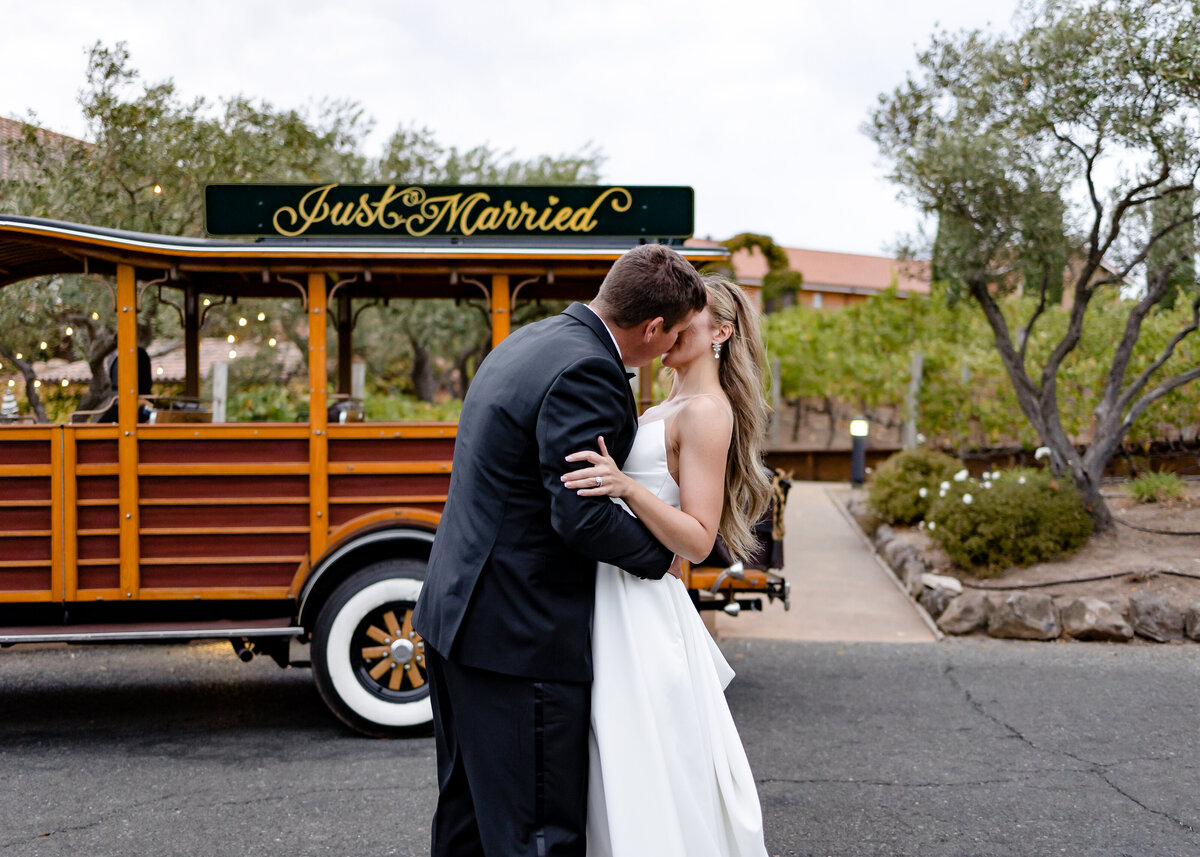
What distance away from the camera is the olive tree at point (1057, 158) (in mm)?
7750

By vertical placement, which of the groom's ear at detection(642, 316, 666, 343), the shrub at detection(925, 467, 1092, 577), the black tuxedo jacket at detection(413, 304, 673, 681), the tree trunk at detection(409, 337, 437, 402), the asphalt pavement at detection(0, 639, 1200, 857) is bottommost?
the asphalt pavement at detection(0, 639, 1200, 857)

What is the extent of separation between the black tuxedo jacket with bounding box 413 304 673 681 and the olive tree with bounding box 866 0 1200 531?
729 centimetres

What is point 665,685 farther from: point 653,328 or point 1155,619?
point 1155,619

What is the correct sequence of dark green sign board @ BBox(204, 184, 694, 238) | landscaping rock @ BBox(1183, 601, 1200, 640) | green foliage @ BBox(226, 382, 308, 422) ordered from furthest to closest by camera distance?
landscaping rock @ BBox(1183, 601, 1200, 640), green foliage @ BBox(226, 382, 308, 422), dark green sign board @ BBox(204, 184, 694, 238)

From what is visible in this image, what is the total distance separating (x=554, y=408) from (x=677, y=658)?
2.23 ft

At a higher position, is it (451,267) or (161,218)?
(161,218)

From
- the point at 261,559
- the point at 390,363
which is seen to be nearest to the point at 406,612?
the point at 261,559

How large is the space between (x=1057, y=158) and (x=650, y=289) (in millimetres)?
7607

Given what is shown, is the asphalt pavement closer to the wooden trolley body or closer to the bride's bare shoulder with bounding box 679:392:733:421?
the wooden trolley body

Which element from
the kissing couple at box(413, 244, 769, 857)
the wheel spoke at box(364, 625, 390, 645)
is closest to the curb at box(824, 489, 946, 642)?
the wheel spoke at box(364, 625, 390, 645)

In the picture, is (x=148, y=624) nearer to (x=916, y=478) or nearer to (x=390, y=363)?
(x=916, y=478)

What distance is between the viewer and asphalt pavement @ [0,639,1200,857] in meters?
3.68

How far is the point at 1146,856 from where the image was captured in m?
3.49

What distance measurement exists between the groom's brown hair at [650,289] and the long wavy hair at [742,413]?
19.3 inches
